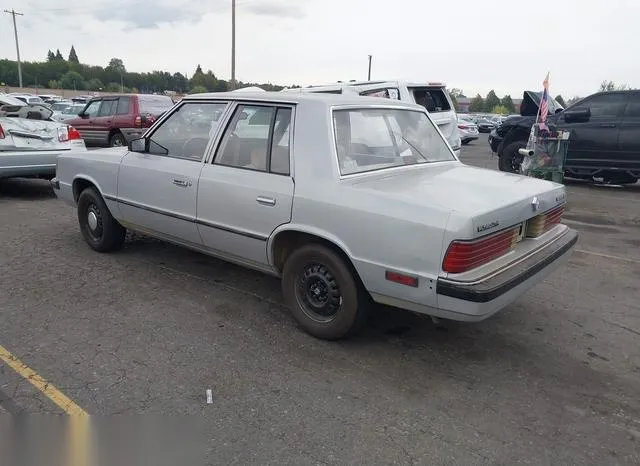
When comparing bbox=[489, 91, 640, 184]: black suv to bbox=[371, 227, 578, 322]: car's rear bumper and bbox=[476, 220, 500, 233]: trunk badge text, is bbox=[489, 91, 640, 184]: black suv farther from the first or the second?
bbox=[476, 220, 500, 233]: trunk badge text

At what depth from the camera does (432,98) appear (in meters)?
9.73

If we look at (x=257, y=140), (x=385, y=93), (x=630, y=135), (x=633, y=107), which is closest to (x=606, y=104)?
(x=633, y=107)

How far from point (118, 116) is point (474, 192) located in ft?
40.8

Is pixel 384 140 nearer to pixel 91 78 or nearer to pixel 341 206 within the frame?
pixel 341 206

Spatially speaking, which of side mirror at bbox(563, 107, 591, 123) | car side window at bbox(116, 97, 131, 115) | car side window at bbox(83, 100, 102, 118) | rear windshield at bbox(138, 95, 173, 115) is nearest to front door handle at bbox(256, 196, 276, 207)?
side mirror at bbox(563, 107, 591, 123)

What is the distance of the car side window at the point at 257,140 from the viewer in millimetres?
3832

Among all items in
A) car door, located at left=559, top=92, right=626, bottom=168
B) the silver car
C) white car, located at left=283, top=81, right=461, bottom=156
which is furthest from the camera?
car door, located at left=559, top=92, right=626, bottom=168

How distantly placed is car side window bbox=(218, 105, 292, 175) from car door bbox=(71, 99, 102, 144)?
11.6m

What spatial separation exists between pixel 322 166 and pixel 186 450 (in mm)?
1913

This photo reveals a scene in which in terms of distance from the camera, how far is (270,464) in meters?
2.46

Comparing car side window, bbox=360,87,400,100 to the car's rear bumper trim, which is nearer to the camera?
the car's rear bumper trim

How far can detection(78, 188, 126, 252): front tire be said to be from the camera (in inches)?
207

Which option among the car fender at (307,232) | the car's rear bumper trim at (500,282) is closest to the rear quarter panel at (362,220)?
the car fender at (307,232)

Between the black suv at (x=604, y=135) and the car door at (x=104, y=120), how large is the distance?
10335mm
